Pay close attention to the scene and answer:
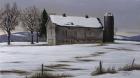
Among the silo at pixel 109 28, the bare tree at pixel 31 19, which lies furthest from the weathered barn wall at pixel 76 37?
the bare tree at pixel 31 19

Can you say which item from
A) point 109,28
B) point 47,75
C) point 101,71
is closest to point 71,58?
point 101,71

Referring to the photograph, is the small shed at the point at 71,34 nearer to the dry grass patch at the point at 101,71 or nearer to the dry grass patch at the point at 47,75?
the dry grass patch at the point at 47,75

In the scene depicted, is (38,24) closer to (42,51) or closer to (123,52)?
(42,51)

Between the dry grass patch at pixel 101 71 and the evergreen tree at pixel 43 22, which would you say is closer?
the dry grass patch at pixel 101 71

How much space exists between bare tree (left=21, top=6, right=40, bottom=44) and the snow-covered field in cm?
42

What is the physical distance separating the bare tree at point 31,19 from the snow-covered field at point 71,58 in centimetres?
42

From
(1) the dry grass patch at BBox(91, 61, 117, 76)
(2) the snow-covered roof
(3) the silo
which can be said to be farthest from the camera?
(2) the snow-covered roof

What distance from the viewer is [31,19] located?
6480 mm

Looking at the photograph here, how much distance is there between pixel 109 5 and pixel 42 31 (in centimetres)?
129

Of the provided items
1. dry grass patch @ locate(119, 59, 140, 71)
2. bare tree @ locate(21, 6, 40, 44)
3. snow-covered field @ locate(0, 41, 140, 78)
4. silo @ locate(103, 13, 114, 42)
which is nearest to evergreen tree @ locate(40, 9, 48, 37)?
bare tree @ locate(21, 6, 40, 44)

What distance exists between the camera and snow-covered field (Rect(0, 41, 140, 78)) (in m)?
6.02

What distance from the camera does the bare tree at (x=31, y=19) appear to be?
6.13 meters

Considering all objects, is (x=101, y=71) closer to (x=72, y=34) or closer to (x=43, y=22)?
(x=43, y=22)

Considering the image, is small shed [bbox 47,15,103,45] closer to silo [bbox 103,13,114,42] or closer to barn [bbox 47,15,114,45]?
barn [bbox 47,15,114,45]
